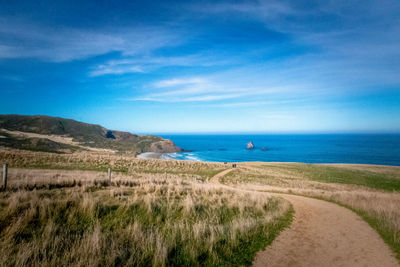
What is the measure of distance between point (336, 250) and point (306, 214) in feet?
15.5

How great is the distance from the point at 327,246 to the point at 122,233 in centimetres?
713

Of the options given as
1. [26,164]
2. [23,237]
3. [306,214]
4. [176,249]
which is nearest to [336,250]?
[306,214]

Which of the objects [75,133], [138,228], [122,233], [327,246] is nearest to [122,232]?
[122,233]

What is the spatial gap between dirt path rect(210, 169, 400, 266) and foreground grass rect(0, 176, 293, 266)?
45cm

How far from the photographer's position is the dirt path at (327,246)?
19.0 feet

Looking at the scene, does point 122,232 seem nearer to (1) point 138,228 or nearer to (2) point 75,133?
(1) point 138,228

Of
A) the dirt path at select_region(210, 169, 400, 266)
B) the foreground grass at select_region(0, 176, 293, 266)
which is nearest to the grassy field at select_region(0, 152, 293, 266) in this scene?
the foreground grass at select_region(0, 176, 293, 266)

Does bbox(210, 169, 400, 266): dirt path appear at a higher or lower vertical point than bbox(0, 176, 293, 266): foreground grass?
lower

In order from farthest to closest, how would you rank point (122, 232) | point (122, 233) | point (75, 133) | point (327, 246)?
1. point (75, 133)
2. point (327, 246)
3. point (122, 232)
4. point (122, 233)

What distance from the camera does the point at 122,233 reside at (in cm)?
641

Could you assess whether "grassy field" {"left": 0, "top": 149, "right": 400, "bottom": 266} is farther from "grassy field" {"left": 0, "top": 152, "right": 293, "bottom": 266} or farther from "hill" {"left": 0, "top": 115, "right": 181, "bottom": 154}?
"hill" {"left": 0, "top": 115, "right": 181, "bottom": 154}

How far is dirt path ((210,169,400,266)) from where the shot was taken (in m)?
5.78

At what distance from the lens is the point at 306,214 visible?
36.3 ft

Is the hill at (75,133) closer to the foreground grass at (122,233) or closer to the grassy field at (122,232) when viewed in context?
the grassy field at (122,232)
